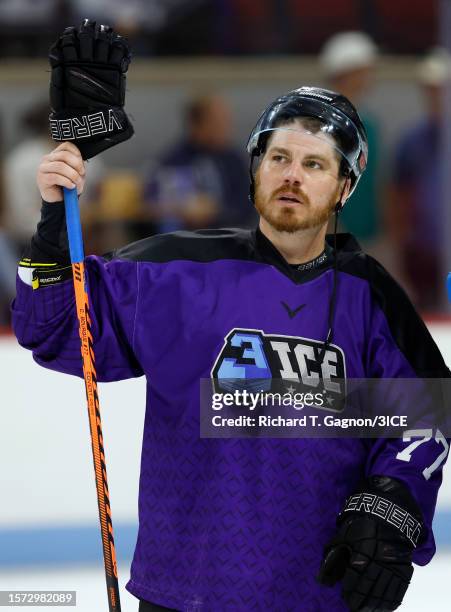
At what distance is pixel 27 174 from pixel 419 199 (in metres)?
1.63

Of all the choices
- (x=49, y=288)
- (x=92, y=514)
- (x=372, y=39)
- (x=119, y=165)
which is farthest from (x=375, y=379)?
(x=372, y=39)

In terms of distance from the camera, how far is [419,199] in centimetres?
518

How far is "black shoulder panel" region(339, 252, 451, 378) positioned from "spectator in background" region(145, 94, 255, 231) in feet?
9.32

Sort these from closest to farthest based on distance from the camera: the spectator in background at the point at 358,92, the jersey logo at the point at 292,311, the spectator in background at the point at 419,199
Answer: the jersey logo at the point at 292,311, the spectator in background at the point at 358,92, the spectator in background at the point at 419,199

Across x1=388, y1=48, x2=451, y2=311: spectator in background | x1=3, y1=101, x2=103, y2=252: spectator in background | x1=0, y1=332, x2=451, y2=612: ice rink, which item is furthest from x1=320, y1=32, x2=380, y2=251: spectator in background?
x1=0, y1=332, x2=451, y2=612: ice rink

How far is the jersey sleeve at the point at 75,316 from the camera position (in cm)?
196

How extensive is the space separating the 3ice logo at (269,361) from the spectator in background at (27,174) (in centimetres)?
281

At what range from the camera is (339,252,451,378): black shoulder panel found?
6.79 ft

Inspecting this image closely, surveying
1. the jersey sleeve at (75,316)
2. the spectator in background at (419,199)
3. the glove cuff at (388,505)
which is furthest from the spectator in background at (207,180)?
the glove cuff at (388,505)

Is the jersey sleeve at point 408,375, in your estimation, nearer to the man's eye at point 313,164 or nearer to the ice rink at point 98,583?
the man's eye at point 313,164

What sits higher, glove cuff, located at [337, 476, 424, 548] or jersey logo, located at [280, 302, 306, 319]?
jersey logo, located at [280, 302, 306, 319]

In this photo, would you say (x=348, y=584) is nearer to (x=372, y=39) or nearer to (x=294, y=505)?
(x=294, y=505)

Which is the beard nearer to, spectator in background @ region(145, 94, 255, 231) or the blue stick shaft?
the blue stick shaft

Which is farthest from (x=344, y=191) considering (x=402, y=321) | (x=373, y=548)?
Result: (x=373, y=548)
